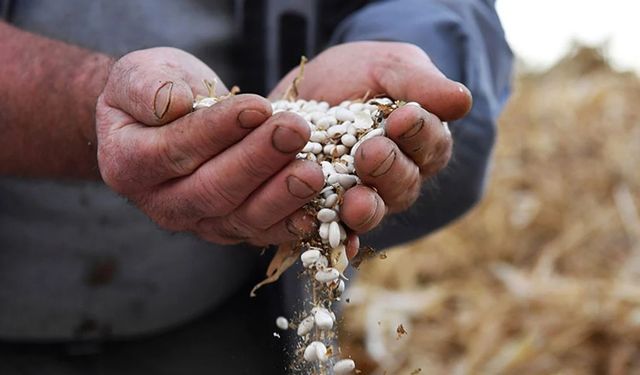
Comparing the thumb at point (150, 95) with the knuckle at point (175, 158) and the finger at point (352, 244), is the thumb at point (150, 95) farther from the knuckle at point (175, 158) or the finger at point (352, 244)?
the finger at point (352, 244)

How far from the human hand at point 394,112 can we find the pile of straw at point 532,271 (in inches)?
19.0

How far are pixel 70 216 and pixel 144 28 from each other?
187mm

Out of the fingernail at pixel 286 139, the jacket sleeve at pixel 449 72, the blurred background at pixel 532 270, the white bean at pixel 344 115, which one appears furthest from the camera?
the blurred background at pixel 532 270

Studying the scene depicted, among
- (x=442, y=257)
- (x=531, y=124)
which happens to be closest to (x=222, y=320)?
(x=442, y=257)

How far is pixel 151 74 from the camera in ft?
2.11

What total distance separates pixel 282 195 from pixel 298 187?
1cm

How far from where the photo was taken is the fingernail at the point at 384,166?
1.97 ft

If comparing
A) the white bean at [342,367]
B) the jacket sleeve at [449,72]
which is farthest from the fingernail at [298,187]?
the jacket sleeve at [449,72]

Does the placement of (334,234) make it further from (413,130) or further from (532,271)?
(532,271)

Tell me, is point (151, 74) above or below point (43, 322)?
above

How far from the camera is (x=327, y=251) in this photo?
62cm

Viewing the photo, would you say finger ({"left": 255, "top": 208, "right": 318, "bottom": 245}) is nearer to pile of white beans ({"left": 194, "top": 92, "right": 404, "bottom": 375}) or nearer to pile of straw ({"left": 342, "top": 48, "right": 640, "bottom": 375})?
pile of white beans ({"left": 194, "top": 92, "right": 404, "bottom": 375})

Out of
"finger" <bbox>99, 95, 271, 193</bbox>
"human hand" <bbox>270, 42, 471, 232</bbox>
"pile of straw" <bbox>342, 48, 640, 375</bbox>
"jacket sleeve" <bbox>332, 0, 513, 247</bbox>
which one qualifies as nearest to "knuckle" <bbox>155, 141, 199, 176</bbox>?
"finger" <bbox>99, 95, 271, 193</bbox>

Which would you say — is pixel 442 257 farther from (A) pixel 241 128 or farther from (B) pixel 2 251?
(A) pixel 241 128
